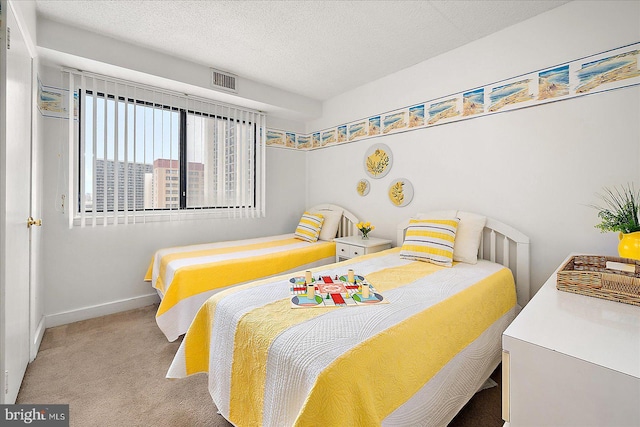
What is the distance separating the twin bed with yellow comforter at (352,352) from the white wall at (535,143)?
796 millimetres

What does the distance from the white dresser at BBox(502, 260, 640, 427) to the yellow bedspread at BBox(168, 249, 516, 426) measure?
14.6 inches

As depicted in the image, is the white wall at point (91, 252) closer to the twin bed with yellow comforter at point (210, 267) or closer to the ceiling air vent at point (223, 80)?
the twin bed with yellow comforter at point (210, 267)

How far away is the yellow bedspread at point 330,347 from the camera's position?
3.08 ft

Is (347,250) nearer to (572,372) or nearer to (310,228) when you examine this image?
(310,228)

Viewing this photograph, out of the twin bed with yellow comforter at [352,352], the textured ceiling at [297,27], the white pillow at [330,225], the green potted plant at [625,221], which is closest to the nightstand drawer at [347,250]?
the white pillow at [330,225]

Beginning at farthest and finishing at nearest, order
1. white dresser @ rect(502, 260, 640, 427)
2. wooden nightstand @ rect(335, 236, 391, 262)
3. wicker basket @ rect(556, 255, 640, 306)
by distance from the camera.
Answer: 1. wooden nightstand @ rect(335, 236, 391, 262)
2. wicker basket @ rect(556, 255, 640, 306)
3. white dresser @ rect(502, 260, 640, 427)

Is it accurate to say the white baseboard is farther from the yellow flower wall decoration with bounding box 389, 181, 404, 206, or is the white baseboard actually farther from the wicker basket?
the wicker basket

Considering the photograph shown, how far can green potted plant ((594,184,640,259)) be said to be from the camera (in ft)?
4.09

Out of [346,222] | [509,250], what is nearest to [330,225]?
[346,222]

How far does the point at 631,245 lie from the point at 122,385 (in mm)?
2913

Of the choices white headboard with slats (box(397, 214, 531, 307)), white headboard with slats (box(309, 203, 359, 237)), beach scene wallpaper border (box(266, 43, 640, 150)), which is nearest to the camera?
beach scene wallpaper border (box(266, 43, 640, 150))

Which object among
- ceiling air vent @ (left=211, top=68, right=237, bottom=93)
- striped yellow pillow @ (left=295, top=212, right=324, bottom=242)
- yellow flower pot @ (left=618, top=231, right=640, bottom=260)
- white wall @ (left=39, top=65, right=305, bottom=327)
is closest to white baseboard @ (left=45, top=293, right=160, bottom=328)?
white wall @ (left=39, top=65, right=305, bottom=327)

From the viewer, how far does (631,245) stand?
1.25 meters

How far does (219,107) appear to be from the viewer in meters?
3.42
